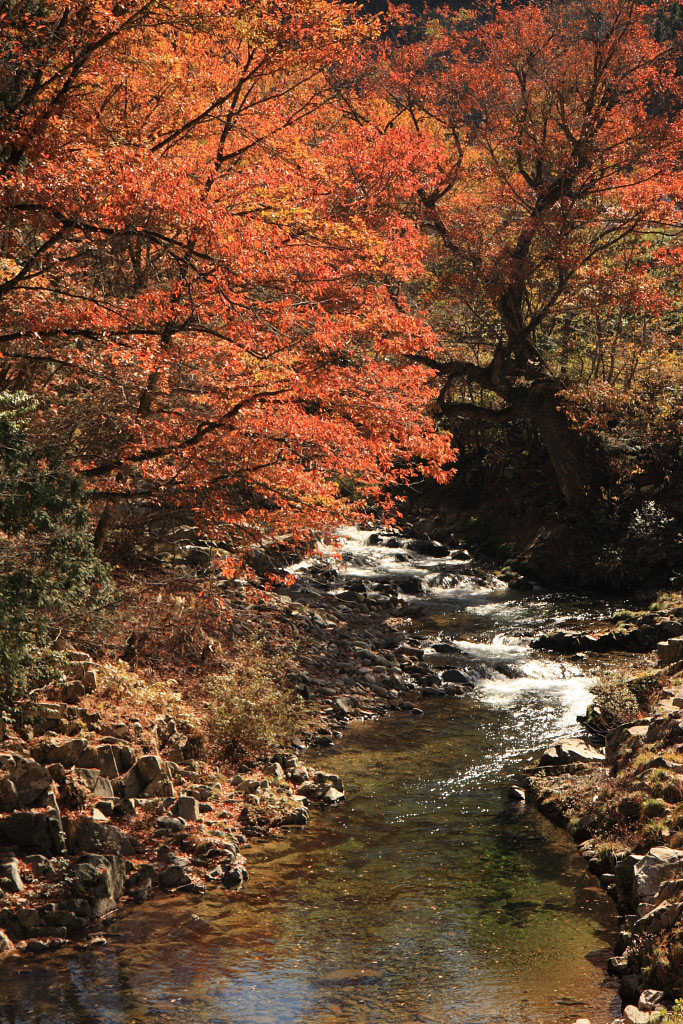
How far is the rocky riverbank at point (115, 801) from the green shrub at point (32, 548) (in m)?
0.65

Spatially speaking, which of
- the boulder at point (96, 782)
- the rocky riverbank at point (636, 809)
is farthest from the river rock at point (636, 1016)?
the boulder at point (96, 782)

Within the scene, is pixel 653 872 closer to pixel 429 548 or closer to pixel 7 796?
pixel 7 796

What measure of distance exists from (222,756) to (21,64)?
7.70 metres

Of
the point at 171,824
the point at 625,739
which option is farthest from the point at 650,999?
the point at 625,739

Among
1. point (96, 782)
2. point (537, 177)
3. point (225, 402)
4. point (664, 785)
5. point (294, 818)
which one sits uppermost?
point (537, 177)

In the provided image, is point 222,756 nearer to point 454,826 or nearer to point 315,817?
point 315,817

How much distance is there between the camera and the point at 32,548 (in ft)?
27.8

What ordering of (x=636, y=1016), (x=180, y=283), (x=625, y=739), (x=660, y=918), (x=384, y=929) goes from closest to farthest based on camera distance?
1. (x=636, y=1016)
2. (x=660, y=918)
3. (x=384, y=929)
4. (x=180, y=283)
5. (x=625, y=739)

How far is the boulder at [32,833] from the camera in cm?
809

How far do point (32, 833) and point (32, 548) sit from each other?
97.3 inches

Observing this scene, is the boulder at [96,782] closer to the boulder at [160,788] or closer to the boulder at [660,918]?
the boulder at [160,788]

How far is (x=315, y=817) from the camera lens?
10109 millimetres

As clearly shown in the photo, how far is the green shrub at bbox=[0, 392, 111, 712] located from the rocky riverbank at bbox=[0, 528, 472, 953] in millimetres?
651

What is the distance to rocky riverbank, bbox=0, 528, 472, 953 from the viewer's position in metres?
7.68
